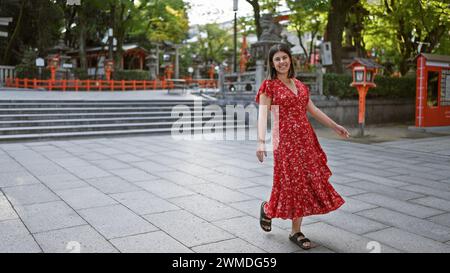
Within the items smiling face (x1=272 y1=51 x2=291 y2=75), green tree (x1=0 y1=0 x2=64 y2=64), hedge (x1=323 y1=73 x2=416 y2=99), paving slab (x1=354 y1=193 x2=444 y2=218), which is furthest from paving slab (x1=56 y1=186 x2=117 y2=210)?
green tree (x1=0 y1=0 x2=64 y2=64)

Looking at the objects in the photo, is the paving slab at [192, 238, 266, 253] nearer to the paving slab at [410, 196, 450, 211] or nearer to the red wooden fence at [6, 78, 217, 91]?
the paving slab at [410, 196, 450, 211]

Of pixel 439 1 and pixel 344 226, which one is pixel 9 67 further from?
pixel 344 226

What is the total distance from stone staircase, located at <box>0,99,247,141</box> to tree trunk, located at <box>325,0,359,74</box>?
227 inches

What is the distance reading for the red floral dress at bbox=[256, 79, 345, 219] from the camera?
3.73 meters

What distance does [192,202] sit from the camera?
5.31 m

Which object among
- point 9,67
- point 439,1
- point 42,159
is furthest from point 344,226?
point 9,67

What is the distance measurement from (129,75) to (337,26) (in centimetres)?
1879

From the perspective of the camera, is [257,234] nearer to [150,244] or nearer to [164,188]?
[150,244]

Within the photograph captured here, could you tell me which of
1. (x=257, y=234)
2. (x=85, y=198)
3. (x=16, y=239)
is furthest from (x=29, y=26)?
(x=257, y=234)

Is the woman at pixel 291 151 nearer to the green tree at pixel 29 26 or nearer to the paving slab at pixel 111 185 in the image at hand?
the paving slab at pixel 111 185

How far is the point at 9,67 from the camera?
26.9m

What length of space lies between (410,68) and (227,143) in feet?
48.9
